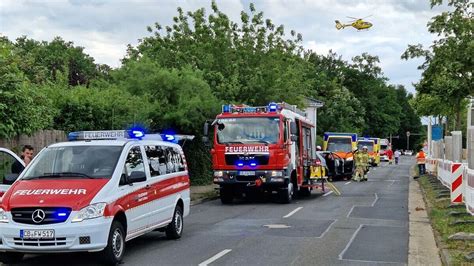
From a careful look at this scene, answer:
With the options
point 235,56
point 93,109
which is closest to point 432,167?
point 235,56

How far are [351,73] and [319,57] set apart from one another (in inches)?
218

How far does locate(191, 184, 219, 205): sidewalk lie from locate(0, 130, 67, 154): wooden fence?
526 centimetres

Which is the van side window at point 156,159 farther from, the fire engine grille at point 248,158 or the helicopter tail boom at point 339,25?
the helicopter tail boom at point 339,25

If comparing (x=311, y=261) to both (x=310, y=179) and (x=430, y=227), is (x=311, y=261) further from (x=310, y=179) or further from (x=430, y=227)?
(x=310, y=179)

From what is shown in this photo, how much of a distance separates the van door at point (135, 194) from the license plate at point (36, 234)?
1401 millimetres

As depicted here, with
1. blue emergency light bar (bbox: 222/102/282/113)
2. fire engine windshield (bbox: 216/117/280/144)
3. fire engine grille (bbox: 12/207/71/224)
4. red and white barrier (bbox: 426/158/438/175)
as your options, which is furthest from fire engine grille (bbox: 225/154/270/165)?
red and white barrier (bbox: 426/158/438/175)

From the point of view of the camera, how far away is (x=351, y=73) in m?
94.8

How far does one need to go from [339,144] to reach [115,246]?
3186 cm

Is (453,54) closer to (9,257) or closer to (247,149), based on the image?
(247,149)

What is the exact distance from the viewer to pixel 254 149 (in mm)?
19141

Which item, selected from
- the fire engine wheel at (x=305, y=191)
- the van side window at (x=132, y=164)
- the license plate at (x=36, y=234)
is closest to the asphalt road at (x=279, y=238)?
the license plate at (x=36, y=234)

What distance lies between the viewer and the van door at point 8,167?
10050 millimetres

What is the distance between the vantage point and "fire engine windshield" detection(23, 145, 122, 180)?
9.55 meters

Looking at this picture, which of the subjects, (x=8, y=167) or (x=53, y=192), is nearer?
(x=53, y=192)
